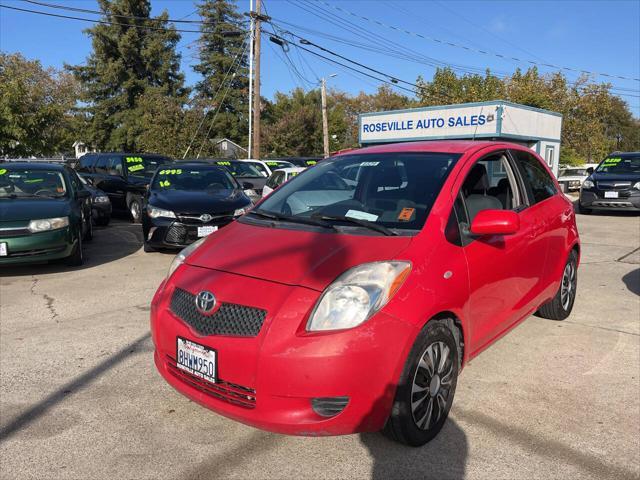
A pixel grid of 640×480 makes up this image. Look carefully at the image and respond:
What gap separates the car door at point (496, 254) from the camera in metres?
3.24

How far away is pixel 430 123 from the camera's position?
2284cm

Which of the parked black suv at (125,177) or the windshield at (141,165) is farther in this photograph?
the windshield at (141,165)

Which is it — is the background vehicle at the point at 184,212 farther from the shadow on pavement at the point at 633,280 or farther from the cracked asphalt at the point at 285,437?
the shadow on pavement at the point at 633,280

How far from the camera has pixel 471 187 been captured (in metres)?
3.61

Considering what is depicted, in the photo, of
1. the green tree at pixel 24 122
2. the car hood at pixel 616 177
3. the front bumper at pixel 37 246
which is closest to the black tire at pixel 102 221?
the front bumper at pixel 37 246

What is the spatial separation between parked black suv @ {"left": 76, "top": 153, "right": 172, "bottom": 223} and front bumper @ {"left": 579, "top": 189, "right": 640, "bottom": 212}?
35.5ft

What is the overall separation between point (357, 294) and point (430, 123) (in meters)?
21.4

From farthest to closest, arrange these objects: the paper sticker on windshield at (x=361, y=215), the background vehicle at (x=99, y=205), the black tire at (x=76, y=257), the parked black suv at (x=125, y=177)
Result: the parked black suv at (x=125, y=177) < the background vehicle at (x=99, y=205) < the black tire at (x=76, y=257) < the paper sticker on windshield at (x=361, y=215)

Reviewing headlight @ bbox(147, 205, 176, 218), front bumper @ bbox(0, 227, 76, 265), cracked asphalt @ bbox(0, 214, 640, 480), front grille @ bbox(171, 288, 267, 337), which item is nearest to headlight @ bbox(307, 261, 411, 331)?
front grille @ bbox(171, 288, 267, 337)

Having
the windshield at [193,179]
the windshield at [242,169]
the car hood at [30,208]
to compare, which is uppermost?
the windshield at [242,169]

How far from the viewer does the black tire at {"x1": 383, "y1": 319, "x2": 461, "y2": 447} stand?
2.65m

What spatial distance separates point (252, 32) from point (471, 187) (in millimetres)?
23515

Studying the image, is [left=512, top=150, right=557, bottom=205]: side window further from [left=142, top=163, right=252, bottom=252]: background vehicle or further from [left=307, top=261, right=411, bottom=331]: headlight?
[left=142, top=163, right=252, bottom=252]: background vehicle

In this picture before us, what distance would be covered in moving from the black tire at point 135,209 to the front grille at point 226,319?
1046 centimetres
